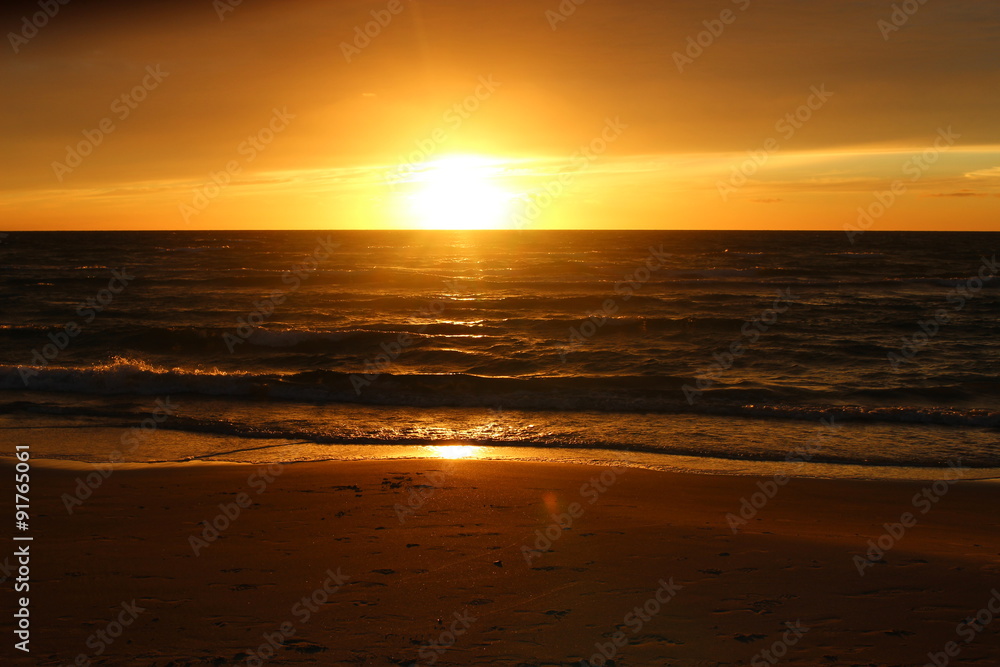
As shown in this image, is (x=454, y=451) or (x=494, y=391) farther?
(x=494, y=391)

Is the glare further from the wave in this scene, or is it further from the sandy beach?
the wave

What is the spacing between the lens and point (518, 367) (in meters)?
18.0

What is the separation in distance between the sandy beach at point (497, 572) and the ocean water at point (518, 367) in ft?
6.47

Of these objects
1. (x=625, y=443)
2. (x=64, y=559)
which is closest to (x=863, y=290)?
(x=625, y=443)

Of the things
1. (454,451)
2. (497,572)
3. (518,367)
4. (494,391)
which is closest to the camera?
(497,572)

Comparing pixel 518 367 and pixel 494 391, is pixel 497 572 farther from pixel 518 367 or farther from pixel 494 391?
pixel 518 367

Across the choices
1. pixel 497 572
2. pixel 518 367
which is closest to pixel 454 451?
pixel 497 572

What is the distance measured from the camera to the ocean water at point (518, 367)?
10.7m

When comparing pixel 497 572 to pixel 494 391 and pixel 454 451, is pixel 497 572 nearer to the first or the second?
pixel 454 451

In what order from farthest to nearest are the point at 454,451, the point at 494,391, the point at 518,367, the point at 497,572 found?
the point at 518,367 < the point at 494,391 < the point at 454,451 < the point at 497,572

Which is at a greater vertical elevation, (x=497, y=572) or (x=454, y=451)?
(x=454, y=451)

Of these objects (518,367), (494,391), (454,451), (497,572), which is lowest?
(497,572)

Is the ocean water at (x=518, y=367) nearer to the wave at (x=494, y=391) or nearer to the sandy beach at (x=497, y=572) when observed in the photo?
the wave at (x=494, y=391)

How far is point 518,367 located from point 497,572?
1253 cm
